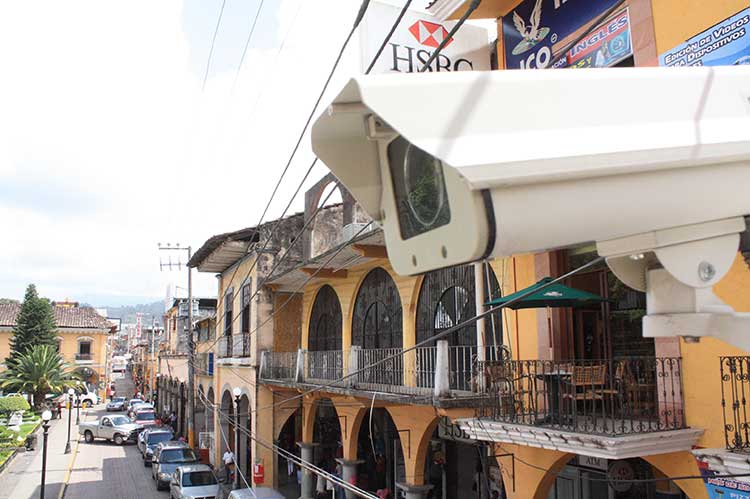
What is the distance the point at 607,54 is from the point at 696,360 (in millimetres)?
4366

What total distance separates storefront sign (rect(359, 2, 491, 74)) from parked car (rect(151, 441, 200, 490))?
2080 cm

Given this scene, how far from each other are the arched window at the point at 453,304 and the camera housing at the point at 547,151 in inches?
351

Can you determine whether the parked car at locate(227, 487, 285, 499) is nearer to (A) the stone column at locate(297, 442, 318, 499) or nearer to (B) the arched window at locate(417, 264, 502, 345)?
(A) the stone column at locate(297, 442, 318, 499)

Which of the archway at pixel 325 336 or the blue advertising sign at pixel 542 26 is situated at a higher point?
the blue advertising sign at pixel 542 26

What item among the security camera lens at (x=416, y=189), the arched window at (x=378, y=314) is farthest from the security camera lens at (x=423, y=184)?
the arched window at (x=378, y=314)

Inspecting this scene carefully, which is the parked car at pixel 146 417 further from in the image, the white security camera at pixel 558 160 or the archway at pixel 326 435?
the white security camera at pixel 558 160

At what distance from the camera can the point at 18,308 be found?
6744 centimetres

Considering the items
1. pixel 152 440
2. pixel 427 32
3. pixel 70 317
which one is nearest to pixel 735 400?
pixel 427 32

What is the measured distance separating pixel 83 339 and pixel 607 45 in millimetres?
69574

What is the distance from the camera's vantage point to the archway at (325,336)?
1753 cm

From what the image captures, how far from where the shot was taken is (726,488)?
287 inches

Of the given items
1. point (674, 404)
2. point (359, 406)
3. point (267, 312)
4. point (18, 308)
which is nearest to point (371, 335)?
point (359, 406)

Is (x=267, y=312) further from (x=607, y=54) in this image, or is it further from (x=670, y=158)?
(x=670, y=158)

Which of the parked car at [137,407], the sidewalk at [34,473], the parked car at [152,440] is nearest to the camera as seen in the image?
the sidewalk at [34,473]
